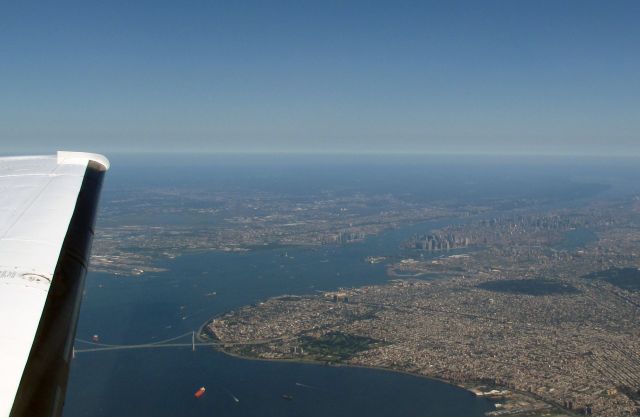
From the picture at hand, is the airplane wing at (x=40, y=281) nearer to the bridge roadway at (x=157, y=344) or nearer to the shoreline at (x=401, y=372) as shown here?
the shoreline at (x=401, y=372)

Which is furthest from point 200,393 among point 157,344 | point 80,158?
point 80,158

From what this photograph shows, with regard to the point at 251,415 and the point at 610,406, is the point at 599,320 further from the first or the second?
A: the point at 251,415

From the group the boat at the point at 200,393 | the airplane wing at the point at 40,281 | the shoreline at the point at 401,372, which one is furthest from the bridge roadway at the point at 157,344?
the airplane wing at the point at 40,281

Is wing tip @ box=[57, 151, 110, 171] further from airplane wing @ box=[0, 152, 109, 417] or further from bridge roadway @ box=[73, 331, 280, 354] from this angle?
bridge roadway @ box=[73, 331, 280, 354]

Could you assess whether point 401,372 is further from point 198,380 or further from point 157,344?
point 157,344

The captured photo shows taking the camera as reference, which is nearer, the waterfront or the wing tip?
the wing tip

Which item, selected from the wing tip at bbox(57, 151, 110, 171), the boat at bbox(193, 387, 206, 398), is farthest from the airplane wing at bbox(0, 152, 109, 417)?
the boat at bbox(193, 387, 206, 398)
